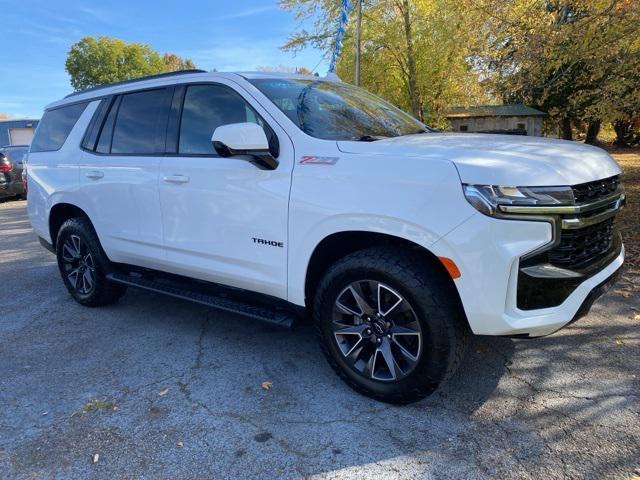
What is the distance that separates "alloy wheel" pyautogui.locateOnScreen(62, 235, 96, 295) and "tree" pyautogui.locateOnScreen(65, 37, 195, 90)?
55402 millimetres

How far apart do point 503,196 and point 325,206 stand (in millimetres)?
991

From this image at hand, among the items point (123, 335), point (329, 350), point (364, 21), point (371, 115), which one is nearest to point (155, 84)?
point (371, 115)

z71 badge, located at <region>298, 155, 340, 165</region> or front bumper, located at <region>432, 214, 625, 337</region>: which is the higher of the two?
z71 badge, located at <region>298, 155, 340, 165</region>

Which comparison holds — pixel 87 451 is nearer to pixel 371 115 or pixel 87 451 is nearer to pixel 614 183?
pixel 371 115

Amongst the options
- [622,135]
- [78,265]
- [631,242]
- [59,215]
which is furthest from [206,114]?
[622,135]

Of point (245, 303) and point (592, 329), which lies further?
point (592, 329)

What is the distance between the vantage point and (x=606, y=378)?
3166 millimetres

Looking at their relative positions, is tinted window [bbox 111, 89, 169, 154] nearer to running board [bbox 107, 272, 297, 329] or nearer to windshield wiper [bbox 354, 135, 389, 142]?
running board [bbox 107, 272, 297, 329]

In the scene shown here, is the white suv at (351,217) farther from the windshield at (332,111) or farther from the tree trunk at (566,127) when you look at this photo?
the tree trunk at (566,127)

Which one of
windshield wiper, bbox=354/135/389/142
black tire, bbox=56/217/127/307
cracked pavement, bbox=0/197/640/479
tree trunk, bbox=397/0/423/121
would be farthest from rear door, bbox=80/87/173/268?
tree trunk, bbox=397/0/423/121

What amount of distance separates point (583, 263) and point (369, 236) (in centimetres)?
116

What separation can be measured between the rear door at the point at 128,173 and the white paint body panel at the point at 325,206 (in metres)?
0.02

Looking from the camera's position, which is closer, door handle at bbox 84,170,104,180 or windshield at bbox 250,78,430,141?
windshield at bbox 250,78,430,141

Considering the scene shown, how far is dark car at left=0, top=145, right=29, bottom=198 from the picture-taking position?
46.4 ft
